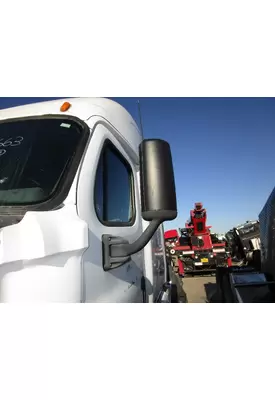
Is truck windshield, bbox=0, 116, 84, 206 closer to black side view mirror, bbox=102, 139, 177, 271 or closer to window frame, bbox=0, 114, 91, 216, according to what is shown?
window frame, bbox=0, 114, 91, 216

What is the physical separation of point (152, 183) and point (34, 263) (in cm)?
68

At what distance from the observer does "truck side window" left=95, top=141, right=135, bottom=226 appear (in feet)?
5.70

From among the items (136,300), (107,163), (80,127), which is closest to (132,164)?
(107,163)

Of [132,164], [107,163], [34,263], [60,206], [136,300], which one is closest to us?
[34,263]

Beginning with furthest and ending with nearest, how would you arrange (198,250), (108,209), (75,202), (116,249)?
1. (198,250)
2. (108,209)
3. (116,249)
4. (75,202)

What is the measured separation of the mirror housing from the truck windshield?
416 millimetres

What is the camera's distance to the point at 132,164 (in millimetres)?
2301

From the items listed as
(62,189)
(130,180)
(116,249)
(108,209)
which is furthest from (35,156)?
(130,180)

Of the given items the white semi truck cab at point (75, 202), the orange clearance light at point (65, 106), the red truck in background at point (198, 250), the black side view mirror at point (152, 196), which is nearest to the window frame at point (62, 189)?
the white semi truck cab at point (75, 202)

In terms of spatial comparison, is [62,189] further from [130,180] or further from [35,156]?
[130,180]

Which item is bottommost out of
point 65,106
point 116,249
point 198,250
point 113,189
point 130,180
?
point 198,250

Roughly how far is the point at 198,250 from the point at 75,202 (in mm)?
10387

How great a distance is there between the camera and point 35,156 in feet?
5.39

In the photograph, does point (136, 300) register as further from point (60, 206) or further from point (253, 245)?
point (253, 245)
